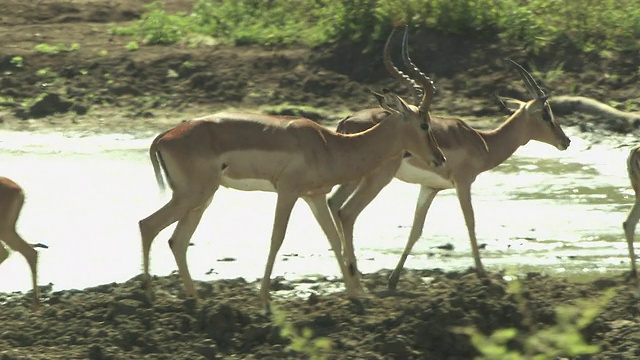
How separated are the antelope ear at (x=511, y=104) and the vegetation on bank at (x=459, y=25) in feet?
18.1

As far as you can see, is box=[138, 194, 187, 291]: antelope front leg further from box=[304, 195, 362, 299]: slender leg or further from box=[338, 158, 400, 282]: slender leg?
box=[338, 158, 400, 282]: slender leg

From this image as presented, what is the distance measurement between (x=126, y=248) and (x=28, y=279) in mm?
1274

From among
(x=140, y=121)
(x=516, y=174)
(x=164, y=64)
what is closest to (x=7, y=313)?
(x=516, y=174)

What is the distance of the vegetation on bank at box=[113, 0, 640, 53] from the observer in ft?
63.4

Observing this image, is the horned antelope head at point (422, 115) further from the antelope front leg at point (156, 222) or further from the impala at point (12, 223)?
the impala at point (12, 223)

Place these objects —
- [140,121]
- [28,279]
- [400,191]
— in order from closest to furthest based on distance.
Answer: [28,279] < [400,191] < [140,121]

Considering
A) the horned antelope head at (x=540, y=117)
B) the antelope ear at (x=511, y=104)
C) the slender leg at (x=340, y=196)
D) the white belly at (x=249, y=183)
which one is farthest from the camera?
the antelope ear at (x=511, y=104)

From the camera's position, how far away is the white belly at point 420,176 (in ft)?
37.1

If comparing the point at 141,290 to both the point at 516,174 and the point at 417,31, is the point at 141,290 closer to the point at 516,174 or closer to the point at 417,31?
the point at 516,174

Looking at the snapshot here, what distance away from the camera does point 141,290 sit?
33.0ft

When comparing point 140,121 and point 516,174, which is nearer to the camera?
point 516,174

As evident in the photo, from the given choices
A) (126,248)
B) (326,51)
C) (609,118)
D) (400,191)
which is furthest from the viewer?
(326,51)

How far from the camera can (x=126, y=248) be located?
41.0 feet

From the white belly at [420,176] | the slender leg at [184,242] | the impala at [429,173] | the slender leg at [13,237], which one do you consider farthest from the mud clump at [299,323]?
the white belly at [420,176]
